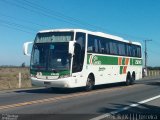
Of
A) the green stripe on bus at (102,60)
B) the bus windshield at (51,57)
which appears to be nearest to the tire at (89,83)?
the green stripe on bus at (102,60)

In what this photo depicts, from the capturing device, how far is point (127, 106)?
14.2 m

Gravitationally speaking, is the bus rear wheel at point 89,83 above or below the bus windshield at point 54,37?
below

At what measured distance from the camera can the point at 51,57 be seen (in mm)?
19422

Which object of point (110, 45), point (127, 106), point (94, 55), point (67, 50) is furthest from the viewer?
point (110, 45)

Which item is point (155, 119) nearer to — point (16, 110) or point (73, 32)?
point (16, 110)

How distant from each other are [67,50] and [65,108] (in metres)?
6.43

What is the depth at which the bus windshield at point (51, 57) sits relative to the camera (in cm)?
1927

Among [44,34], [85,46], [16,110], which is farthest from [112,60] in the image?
[16,110]

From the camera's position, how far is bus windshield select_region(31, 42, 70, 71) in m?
19.3

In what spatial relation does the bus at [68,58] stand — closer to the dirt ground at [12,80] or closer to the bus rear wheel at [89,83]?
the bus rear wheel at [89,83]

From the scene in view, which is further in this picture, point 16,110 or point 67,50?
point 67,50

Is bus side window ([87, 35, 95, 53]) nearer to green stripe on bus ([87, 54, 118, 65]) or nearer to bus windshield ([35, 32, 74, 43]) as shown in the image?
green stripe on bus ([87, 54, 118, 65])

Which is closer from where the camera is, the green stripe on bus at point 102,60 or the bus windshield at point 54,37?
the bus windshield at point 54,37

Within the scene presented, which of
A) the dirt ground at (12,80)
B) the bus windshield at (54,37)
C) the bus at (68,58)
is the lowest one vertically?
the dirt ground at (12,80)
